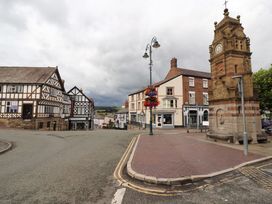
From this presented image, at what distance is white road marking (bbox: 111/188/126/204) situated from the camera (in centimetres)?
→ 400

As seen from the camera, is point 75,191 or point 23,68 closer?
point 75,191

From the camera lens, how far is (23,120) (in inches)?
961

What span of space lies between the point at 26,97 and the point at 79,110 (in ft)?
42.4

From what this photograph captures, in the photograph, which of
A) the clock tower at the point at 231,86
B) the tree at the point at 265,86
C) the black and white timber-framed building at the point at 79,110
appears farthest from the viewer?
the black and white timber-framed building at the point at 79,110

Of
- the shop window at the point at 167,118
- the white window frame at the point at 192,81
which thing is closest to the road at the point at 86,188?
the shop window at the point at 167,118

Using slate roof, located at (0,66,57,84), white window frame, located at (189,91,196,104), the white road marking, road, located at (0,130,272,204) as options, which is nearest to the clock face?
road, located at (0,130,272,204)

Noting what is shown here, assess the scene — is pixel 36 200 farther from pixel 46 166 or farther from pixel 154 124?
pixel 154 124

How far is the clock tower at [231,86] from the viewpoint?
1281 centimetres

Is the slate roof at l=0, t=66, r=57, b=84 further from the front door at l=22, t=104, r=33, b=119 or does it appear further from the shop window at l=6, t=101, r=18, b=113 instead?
the front door at l=22, t=104, r=33, b=119

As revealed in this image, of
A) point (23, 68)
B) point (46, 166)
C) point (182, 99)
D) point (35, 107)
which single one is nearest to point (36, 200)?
point (46, 166)

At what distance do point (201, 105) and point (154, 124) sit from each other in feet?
32.4

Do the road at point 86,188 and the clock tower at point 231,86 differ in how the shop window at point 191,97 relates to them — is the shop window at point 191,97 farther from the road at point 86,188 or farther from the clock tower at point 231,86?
the road at point 86,188

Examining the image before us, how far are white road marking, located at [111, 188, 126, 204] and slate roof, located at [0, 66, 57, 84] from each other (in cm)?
2589

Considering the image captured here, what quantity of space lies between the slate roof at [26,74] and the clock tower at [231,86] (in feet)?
80.7
